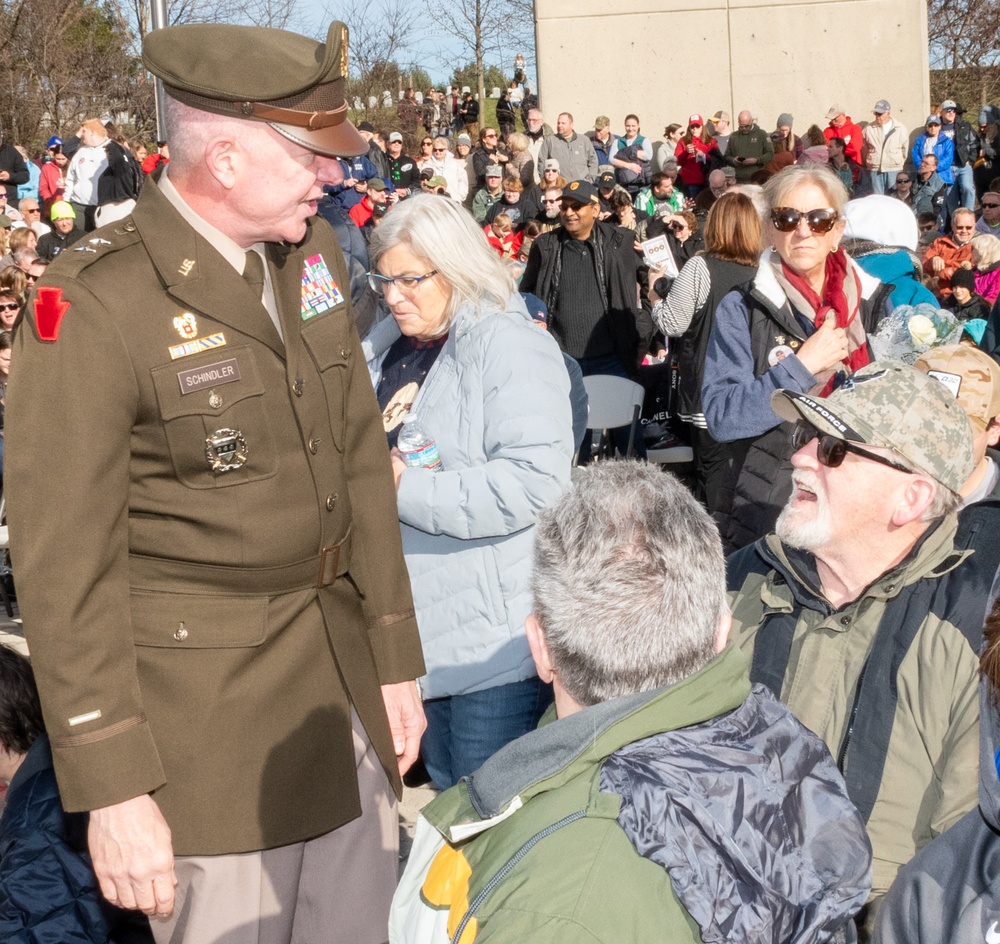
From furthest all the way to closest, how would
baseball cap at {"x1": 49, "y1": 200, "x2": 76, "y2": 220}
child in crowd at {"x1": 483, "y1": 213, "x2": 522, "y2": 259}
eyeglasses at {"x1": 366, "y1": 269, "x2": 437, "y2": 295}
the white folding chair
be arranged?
baseball cap at {"x1": 49, "y1": 200, "x2": 76, "y2": 220}, child in crowd at {"x1": 483, "y1": 213, "x2": 522, "y2": 259}, the white folding chair, eyeglasses at {"x1": 366, "y1": 269, "x2": 437, "y2": 295}

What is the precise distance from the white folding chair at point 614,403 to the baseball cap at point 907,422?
413 centimetres

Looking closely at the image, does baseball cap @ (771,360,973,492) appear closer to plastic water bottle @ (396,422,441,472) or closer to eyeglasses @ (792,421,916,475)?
eyeglasses @ (792,421,916,475)

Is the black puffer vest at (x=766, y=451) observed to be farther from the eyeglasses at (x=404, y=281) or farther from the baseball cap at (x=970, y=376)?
the eyeglasses at (x=404, y=281)

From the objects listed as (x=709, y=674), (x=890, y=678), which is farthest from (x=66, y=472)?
(x=890, y=678)

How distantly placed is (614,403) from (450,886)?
215 inches

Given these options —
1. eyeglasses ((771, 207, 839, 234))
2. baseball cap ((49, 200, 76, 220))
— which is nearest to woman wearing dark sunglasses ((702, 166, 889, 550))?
eyeglasses ((771, 207, 839, 234))

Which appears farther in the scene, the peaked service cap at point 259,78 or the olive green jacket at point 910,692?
the olive green jacket at point 910,692

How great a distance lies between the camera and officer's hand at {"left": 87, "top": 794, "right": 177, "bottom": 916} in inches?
76.0

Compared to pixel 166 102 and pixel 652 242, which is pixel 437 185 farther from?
pixel 166 102

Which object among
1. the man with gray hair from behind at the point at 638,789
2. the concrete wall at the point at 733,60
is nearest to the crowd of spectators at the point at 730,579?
the man with gray hair from behind at the point at 638,789

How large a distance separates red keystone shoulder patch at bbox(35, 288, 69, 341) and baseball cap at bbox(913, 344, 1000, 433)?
7.24ft

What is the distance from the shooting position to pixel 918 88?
2016 centimetres

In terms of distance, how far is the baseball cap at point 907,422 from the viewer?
103 inches

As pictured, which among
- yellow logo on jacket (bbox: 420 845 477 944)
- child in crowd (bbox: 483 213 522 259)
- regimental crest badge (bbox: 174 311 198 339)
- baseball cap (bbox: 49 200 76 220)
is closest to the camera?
yellow logo on jacket (bbox: 420 845 477 944)
